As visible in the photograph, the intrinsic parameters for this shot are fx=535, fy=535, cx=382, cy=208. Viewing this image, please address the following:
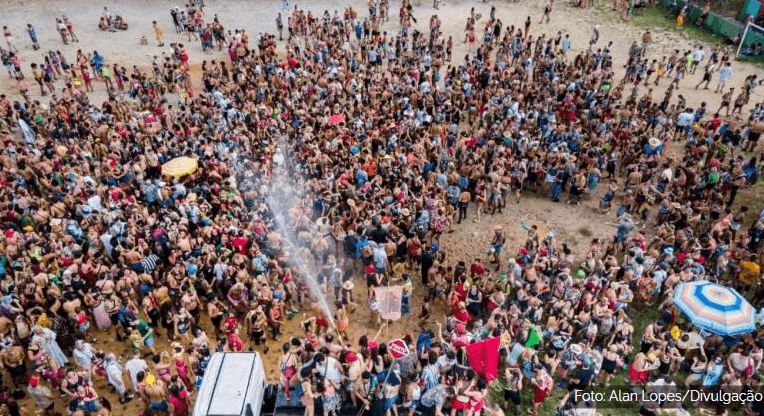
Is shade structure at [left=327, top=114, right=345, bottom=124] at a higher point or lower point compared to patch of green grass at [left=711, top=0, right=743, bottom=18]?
lower

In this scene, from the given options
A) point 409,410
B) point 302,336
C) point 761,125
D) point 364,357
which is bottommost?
point 302,336

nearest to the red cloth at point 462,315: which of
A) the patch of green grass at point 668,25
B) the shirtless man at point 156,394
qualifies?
the shirtless man at point 156,394

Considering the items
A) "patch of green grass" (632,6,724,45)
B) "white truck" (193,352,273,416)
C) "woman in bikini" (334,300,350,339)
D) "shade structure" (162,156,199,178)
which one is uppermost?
"patch of green grass" (632,6,724,45)

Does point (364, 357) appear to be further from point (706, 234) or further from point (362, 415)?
point (706, 234)

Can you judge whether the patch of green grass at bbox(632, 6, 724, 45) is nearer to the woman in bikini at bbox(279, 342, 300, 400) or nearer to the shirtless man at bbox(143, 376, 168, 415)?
the woman in bikini at bbox(279, 342, 300, 400)

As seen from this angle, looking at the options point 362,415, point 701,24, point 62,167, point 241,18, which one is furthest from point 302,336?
point 701,24

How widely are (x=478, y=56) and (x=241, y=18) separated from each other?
608 inches

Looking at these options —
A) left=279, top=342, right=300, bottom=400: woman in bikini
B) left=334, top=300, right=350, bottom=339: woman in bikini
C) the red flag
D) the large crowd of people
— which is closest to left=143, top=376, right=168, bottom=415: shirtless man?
the large crowd of people

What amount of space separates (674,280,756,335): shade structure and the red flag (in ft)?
13.8

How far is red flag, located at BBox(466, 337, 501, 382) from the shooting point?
35.6 ft

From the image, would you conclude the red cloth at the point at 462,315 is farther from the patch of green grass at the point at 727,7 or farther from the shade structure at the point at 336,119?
the patch of green grass at the point at 727,7

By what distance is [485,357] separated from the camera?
1088 centimetres

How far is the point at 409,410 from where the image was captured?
10188 mm

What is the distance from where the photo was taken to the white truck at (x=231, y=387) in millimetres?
9426
